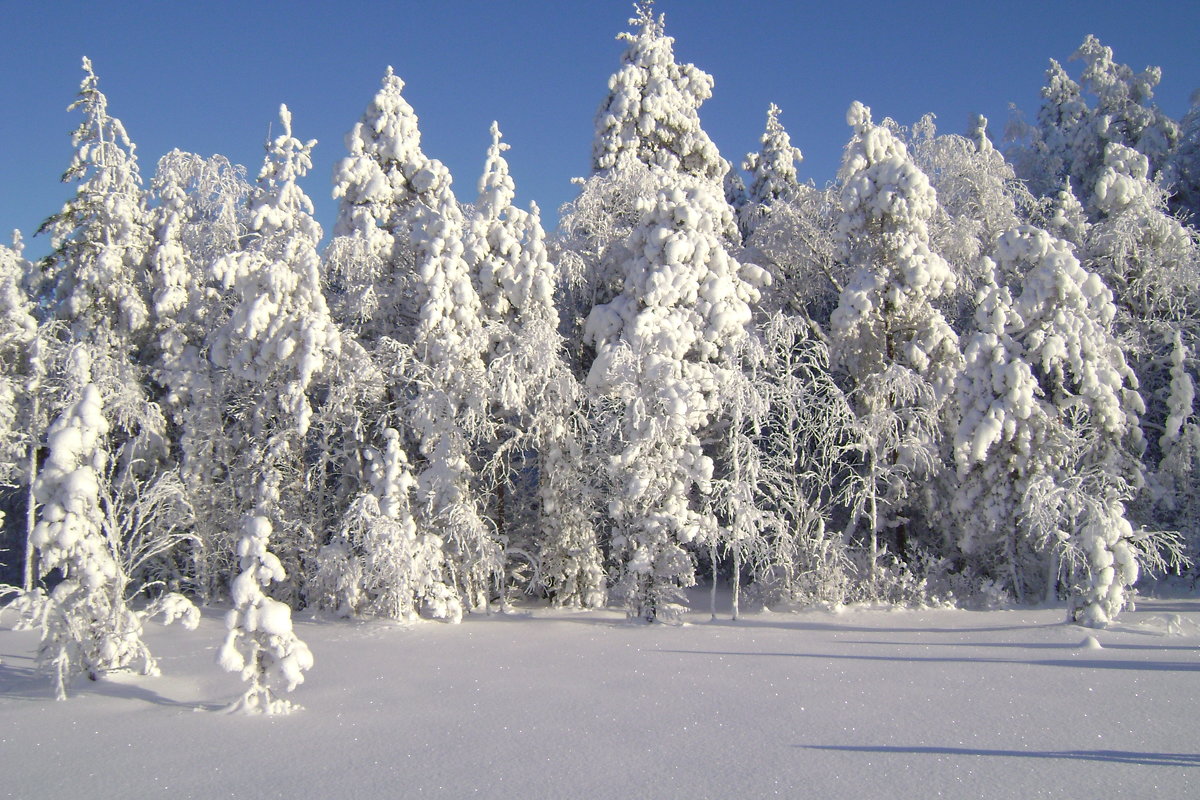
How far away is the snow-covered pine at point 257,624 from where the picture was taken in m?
9.45

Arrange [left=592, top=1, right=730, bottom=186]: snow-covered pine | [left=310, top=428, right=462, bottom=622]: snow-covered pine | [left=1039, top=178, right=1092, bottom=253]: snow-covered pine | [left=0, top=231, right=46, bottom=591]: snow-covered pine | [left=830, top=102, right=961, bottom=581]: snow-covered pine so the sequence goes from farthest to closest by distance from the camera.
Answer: [left=592, top=1, right=730, bottom=186]: snow-covered pine → [left=1039, top=178, right=1092, bottom=253]: snow-covered pine → [left=0, top=231, right=46, bottom=591]: snow-covered pine → [left=830, top=102, right=961, bottom=581]: snow-covered pine → [left=310, top=428, right=462, bottom=622]: snow-covered pine

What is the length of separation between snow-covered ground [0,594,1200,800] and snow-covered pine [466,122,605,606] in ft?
10.2

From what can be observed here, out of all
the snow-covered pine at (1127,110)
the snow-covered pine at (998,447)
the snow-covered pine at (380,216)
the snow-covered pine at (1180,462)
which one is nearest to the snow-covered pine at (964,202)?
the snow-covered pine at (998,447)

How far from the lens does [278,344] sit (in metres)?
17.3

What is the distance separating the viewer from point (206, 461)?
19594 millimetres

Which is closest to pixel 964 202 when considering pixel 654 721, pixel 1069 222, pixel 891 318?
pixel 1069 222

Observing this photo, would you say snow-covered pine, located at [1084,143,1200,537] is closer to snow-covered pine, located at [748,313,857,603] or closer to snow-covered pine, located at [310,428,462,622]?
snow-covered pine, located at [748,313,857,603]

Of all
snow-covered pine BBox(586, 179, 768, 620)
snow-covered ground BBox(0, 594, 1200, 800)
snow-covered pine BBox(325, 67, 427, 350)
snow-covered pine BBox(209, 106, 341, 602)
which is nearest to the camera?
snow-covered ground BBox(0, 594, 1200, 800)

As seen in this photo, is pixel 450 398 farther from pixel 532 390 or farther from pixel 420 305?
pixel 420 305

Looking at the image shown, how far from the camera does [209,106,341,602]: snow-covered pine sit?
17359mm

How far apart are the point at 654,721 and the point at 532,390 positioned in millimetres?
9255

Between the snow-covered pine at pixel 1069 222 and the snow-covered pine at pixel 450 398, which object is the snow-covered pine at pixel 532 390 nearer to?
the snow-covered pine at pixel 450 398

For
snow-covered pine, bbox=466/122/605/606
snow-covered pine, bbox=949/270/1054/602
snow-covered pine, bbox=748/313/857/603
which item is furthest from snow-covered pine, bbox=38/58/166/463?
snow-covered pine, bbox=949/270/1054/602

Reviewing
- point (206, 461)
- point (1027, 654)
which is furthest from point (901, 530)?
point (206, 461)
